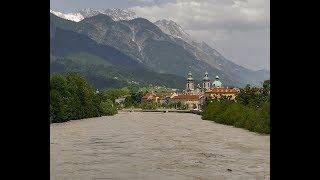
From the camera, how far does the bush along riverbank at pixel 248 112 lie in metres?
64.0

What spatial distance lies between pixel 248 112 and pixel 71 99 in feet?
113

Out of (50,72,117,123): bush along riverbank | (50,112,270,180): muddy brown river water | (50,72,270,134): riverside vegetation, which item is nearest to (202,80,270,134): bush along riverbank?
(50,72,270,134): riverside vegetation

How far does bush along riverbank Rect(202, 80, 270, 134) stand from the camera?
210ft

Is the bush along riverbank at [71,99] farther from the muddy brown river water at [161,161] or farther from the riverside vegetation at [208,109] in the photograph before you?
the muddy brown river water at [161,161]

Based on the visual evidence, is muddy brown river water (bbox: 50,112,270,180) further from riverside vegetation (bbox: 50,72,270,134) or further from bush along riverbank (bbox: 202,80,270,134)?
riverside vegetation (bbox: 50,72,270,134)

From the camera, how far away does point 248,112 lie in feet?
238

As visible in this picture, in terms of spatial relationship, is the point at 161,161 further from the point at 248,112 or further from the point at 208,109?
the point at 208,109

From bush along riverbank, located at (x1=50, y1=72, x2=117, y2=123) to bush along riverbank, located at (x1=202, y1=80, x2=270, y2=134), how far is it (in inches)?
966

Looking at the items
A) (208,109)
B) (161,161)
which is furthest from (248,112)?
(161,161)
